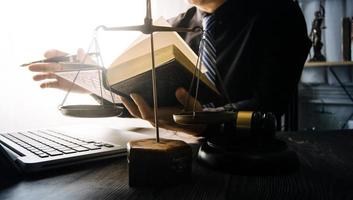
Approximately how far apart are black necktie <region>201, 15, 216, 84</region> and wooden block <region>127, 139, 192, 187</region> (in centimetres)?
76

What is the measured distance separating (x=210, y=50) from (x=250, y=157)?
920 millimetres

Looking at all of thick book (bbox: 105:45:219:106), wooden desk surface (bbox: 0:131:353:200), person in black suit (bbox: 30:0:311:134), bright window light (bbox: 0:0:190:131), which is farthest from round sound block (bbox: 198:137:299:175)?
bright window light (bbox: 0:0:190:131)

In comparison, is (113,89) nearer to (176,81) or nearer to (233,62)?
(176,81)

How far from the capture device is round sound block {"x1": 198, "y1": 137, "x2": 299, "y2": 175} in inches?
22.9

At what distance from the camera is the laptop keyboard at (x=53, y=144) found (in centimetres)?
67

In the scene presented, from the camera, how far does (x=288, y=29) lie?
148cm

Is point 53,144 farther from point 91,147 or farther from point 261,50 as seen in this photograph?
point 261,50

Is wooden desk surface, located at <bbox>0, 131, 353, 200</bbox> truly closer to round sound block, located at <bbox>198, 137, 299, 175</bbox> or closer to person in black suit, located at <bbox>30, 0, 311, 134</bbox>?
round sound block, located at <bbox>198, 137, 299, 175</bbox>

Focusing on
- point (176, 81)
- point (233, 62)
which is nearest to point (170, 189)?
point (176, 81)

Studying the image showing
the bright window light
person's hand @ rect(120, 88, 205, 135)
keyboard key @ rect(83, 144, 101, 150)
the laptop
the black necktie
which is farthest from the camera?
the bright window light

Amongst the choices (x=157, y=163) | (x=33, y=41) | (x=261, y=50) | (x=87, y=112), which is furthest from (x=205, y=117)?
(x=33, y=41)

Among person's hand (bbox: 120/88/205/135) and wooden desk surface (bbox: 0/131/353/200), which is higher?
person's hand (bbox: 120/88/205/135)

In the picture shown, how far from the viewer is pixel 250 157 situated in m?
0.58

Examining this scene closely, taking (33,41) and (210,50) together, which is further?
(33,41)
